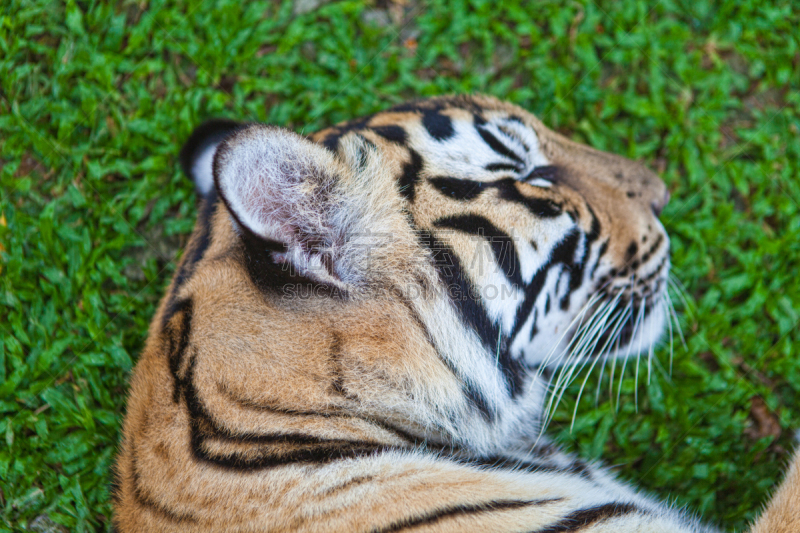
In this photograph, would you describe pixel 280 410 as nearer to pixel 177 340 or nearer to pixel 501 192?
pixel 177 340

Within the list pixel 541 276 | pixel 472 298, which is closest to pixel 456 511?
pixel 472 298

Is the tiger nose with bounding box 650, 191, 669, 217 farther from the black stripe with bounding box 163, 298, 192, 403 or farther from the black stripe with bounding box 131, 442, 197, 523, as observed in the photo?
the black stripe with bounding box 131, 442, 197, 523

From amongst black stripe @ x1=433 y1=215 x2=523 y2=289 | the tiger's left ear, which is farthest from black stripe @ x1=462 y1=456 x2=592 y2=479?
the tiger's left ear

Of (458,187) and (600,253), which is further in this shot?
(600,253)

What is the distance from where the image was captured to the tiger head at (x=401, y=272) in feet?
5.14

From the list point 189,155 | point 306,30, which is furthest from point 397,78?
point 189,155

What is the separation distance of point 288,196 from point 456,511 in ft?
3.38

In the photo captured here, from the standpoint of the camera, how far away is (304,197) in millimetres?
1529

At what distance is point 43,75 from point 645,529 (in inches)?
138

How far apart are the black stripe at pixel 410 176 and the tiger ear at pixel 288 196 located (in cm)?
22

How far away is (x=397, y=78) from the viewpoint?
3.06m

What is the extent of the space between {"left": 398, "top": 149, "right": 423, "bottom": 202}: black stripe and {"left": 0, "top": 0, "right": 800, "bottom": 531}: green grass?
129 cm

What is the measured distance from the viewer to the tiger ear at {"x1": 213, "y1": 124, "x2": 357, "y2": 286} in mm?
1405

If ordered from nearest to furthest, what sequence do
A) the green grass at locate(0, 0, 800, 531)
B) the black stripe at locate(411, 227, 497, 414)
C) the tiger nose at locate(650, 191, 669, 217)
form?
the black stripe at locate(411, 227, 497, 414) → the tiger nose at locate(650, 191, 669, 217) → the green grass at locate(0, 0, 800, 531)
